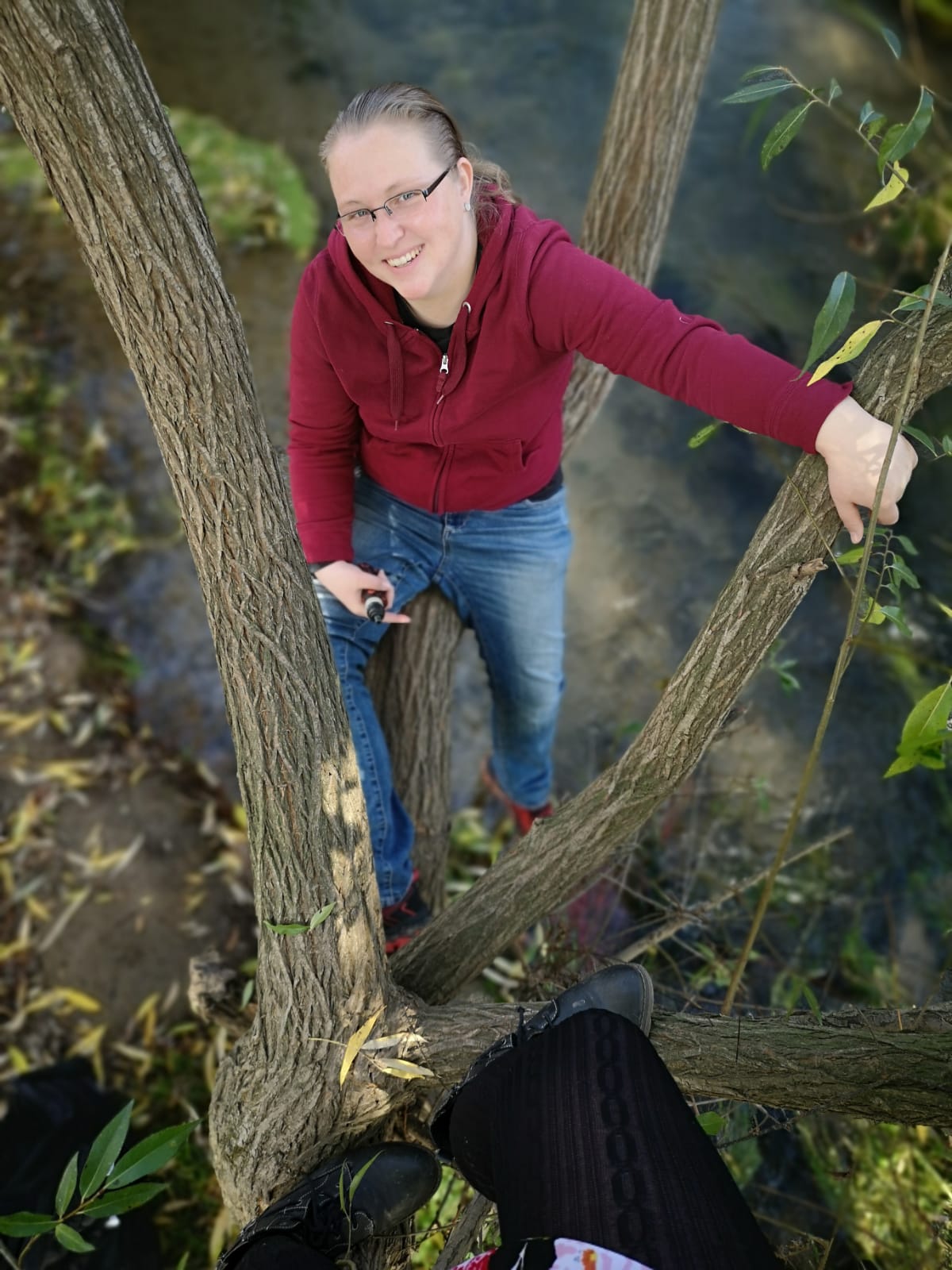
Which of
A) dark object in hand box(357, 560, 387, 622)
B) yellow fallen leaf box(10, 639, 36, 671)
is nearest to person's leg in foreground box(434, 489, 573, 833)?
dark object in hand box(357, 560, 387, 622)

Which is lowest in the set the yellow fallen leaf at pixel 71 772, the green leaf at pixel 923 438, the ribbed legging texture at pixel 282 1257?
the yellow fallen leaf at pixel 71 772

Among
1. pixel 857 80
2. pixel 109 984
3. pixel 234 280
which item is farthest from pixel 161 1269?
pixel 857 80

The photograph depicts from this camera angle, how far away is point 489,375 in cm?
174

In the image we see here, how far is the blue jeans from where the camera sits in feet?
6.57

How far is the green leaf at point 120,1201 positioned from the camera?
1.33m

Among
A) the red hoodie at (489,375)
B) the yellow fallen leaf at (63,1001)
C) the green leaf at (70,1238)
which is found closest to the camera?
the green leaf at (70,1238)

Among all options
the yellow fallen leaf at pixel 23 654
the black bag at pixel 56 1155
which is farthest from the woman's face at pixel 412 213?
the yellow fallen leaf at pixel 23 654

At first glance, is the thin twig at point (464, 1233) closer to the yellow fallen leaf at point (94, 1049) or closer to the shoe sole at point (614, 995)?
the shoe sole at point (614, 995)

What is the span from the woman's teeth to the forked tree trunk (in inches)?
12.8

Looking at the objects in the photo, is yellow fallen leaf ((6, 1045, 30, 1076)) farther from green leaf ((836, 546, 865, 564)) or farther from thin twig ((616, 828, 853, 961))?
green leaf ((836, 546, 865, 564))

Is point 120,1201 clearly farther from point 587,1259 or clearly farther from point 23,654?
point 23,654

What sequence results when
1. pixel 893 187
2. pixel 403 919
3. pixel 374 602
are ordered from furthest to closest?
pixel 403 919 → pixel 374 602 → pixel 893 187

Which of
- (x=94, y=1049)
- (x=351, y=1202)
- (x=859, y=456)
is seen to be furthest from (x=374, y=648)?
(x=94, y=1049)

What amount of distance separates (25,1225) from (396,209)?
1.54 m
